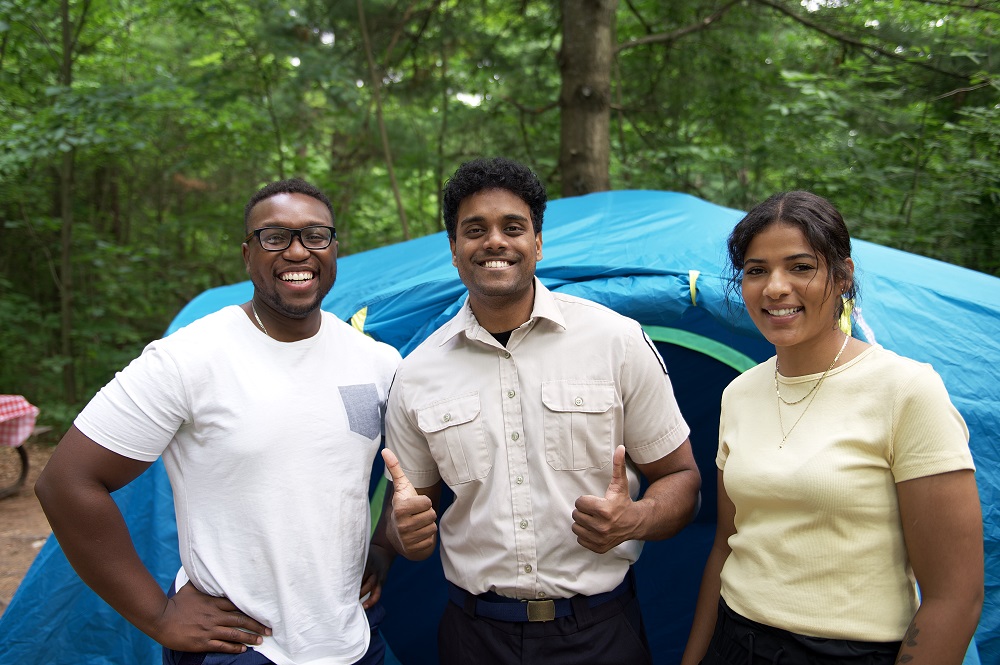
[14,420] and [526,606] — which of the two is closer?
[526,606]

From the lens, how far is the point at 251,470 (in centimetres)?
170

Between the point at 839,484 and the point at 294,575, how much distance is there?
1.20 m

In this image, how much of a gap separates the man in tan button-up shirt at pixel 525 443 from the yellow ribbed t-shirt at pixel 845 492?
325 mm

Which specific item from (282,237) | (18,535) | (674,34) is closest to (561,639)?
(282,237)

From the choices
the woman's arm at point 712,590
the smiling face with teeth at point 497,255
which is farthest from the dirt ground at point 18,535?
the woman's arm at point 712,590

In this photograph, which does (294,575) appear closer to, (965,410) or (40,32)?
(965,410)

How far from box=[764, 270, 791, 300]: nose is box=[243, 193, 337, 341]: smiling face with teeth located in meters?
1.08

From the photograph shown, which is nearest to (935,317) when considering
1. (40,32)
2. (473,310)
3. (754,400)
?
(754,400)

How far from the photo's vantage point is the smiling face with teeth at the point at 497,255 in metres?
1.84

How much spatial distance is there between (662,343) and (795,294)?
153 centimetres

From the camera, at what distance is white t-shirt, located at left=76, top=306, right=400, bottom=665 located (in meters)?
1.66

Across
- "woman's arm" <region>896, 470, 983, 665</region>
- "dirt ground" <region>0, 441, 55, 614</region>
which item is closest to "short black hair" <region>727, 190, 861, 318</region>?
"woman's arm" <region>896, 470, 983, 665</region>

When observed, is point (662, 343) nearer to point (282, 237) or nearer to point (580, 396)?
point (580, 396)

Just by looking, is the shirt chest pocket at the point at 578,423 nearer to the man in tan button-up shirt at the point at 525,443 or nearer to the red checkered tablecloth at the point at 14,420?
the man in tan button-up shirt at the point at 525,443
